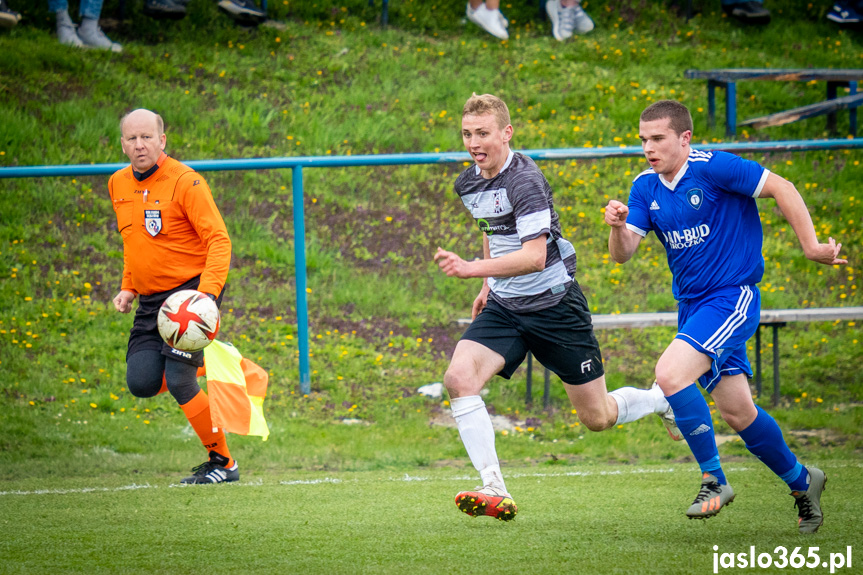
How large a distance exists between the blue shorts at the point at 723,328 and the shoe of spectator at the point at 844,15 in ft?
38.5

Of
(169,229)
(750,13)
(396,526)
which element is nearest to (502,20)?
(750,13)

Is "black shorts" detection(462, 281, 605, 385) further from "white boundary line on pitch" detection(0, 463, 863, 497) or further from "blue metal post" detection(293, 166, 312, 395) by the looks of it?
"blue metal post" detection(293, 166, 312, 395)

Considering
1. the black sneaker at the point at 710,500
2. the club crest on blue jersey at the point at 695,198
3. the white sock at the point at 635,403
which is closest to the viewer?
the black sneaker at the point at 710,500

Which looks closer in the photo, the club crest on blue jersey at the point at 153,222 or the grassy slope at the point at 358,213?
the club crest on blue jersey at the point at 153,222

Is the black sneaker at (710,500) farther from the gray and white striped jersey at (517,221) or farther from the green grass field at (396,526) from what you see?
the gray and white striped jersey at (517,221)

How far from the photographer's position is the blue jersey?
400 cm

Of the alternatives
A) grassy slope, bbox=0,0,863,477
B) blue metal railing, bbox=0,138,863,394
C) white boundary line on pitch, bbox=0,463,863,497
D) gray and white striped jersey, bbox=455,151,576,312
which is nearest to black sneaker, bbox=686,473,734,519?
gray and white striped jersey, bbox=455,151,576,312

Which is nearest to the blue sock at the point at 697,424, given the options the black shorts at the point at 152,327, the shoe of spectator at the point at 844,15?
the black shorts at the point at 152,327

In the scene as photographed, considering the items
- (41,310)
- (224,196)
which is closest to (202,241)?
(41,310)

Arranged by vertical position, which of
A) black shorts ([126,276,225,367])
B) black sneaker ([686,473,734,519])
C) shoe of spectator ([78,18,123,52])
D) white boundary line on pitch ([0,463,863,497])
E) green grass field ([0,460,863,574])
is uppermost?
shoe of spectator ([78,18,123,52])

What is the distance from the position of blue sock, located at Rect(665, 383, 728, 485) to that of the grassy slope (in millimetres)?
2483

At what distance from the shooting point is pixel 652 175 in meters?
4.25

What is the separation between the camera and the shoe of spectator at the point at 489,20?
12953 mm

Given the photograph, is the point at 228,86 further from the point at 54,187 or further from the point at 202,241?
the point at 202,241
